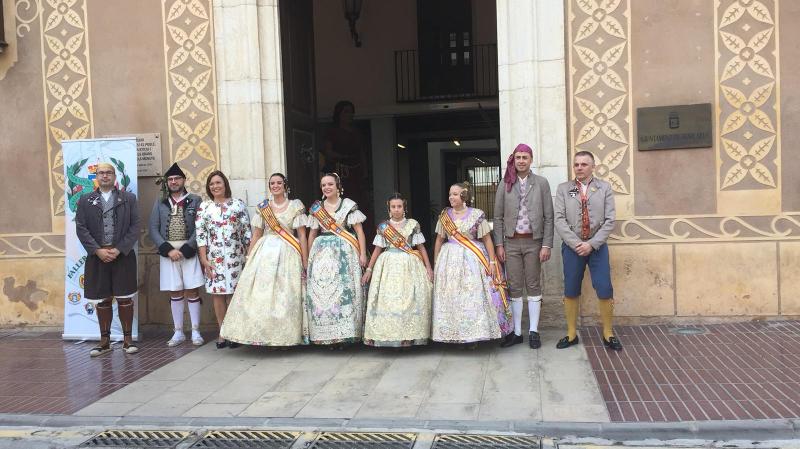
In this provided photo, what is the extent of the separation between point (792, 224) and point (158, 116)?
6.53 meters

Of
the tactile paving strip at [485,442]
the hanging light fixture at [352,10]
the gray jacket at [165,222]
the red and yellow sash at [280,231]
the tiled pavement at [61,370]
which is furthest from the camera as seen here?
the hanging light fixture at [352,10]

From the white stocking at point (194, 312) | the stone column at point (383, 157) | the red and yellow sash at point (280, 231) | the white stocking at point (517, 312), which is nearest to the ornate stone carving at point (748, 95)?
the white stocking at point (517, 312)

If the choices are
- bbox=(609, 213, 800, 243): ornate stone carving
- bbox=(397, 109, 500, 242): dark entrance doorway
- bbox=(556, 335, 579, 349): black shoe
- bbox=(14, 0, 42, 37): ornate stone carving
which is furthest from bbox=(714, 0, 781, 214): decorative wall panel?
bbox=(14, 0, 42, 37): ornate stone carving

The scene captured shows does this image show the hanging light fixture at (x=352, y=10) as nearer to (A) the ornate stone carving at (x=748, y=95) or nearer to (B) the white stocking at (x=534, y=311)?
(A) the ornate stone carving at (x=748, y=95)

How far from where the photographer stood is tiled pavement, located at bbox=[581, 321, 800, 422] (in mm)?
4406

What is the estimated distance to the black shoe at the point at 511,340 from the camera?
632 cm

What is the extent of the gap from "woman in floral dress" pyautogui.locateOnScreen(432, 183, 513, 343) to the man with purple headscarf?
0.19m

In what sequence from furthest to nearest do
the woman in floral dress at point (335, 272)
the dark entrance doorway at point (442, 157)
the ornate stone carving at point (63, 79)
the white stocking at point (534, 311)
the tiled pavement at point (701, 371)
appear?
the dark entrance doorway at point (442, 157)
the ornate stone carving at point (63, 79)
the white stocking at point (534, 311)
the woman in floral dress at point (335, 272)
the tiled pavement at point (701, 371)

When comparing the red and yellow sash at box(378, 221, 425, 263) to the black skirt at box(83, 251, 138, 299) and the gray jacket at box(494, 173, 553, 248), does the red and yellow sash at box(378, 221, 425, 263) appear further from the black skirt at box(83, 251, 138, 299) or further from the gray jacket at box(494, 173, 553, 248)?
the black skirt at box(83, 251, 138, 299)

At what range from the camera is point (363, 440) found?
4.21 meters

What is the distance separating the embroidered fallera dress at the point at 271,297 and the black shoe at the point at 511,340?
71.2 inches

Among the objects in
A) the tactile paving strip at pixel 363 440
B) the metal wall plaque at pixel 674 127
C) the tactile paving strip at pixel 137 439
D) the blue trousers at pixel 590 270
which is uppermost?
the metal wall plaque at pixel 674 127

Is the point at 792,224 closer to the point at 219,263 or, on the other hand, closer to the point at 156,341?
the point at 219,263

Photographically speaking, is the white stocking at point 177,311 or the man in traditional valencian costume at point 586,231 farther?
the white stocking at point 177,311
